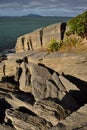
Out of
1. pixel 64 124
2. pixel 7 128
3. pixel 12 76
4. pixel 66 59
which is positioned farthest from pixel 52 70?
pixel 64 124

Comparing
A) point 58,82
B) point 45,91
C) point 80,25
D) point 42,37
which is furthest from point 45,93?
point 42,37

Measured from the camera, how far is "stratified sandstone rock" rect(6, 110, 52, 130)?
27141mm

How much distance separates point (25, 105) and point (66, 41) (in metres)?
15.0

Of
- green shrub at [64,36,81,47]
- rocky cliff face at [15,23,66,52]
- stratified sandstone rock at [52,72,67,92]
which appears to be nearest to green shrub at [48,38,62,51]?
green shrub at [64,36,81,47]

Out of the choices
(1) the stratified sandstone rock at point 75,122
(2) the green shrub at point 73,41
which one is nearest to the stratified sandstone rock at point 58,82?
(1) the stratified sandstone rock at point 75,122

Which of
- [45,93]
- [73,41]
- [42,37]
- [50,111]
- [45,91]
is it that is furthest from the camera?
[42,37]

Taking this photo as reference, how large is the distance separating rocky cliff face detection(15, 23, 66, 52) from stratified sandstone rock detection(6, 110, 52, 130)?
1955 centimetres

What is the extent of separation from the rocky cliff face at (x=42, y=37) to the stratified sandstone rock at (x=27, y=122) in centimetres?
1955

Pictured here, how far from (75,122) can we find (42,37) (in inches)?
994

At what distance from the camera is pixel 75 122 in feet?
82.6

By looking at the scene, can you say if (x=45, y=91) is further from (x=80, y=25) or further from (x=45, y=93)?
(x=80, y=25)

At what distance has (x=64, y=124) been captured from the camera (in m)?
25.0

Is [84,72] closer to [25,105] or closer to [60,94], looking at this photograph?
[60,94]

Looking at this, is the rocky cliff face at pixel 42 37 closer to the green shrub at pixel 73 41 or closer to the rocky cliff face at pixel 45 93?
the green shrub at pixel 73 41
